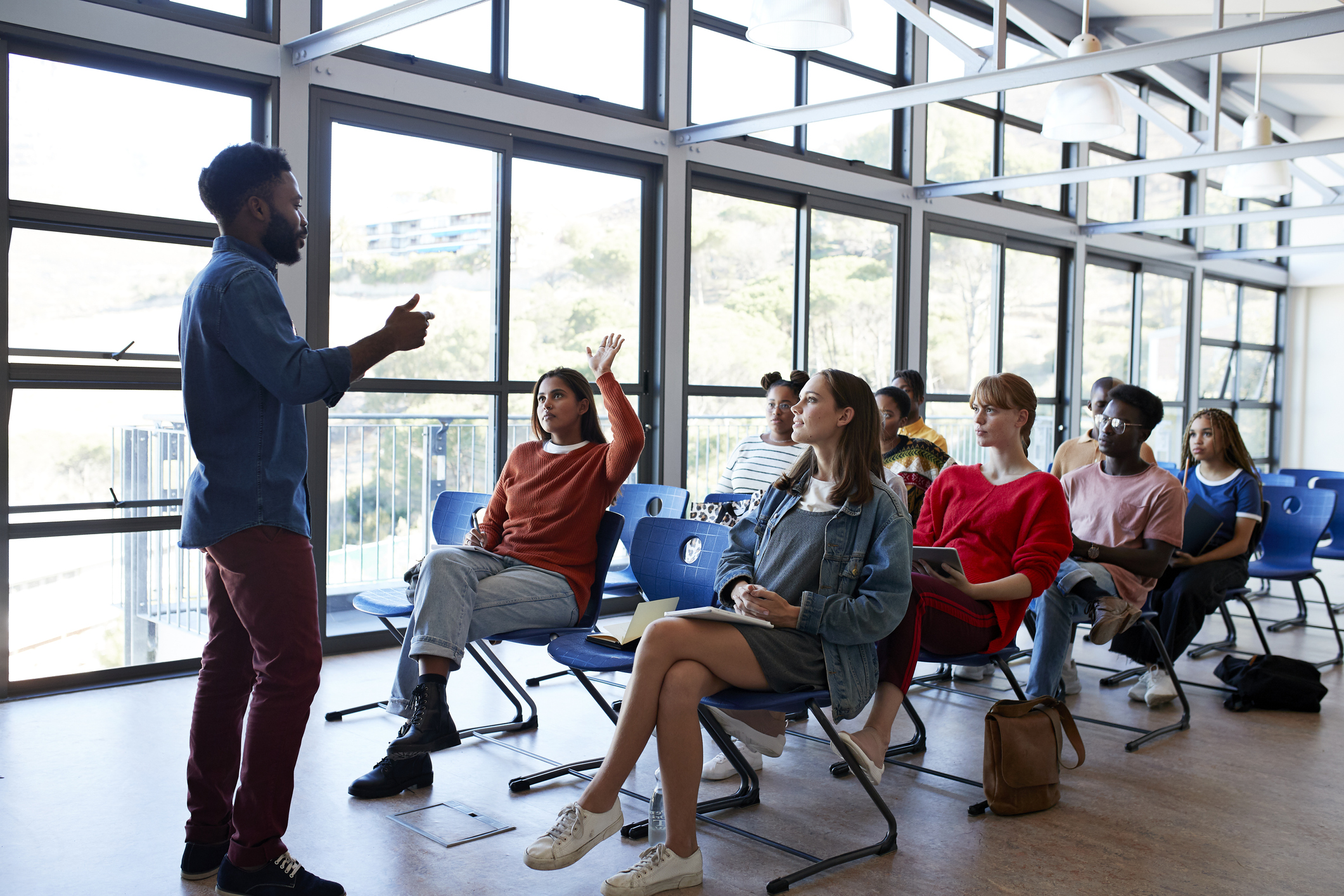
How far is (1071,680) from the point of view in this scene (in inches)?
177

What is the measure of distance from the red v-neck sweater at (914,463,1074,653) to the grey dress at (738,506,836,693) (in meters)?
0.74

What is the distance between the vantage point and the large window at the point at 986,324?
320 inches

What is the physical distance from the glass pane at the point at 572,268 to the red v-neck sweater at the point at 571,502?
202 cm

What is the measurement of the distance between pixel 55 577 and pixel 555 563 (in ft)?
7.15

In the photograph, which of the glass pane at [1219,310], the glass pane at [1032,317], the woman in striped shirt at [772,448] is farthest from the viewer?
the glass pane at [1219,310]

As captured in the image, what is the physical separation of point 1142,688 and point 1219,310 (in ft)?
28.3

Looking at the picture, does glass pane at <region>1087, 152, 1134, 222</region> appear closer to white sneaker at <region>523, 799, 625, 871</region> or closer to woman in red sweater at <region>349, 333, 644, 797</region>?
woman in red sweater at <region>349, 333, 644, 797</region>

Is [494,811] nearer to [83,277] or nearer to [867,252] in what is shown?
[83,277]

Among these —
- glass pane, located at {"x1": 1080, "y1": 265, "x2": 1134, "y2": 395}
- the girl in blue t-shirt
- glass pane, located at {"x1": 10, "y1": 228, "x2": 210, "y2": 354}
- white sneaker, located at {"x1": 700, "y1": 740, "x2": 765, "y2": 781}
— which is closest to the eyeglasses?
the girl in blue t-shirt

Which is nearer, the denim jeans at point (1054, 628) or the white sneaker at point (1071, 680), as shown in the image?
the denim jeans at point (1054, 628)

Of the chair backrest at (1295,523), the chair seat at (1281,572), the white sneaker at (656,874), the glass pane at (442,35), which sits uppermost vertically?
the glass pane at (442,35)

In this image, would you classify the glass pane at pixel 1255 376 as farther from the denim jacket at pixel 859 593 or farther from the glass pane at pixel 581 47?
the denim jacket at pixel 859 593

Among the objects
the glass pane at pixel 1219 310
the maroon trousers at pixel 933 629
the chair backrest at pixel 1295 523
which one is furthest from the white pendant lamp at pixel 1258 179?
the maroon trousers at pixel 933 629

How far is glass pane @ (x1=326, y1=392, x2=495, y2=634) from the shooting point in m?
5.07
